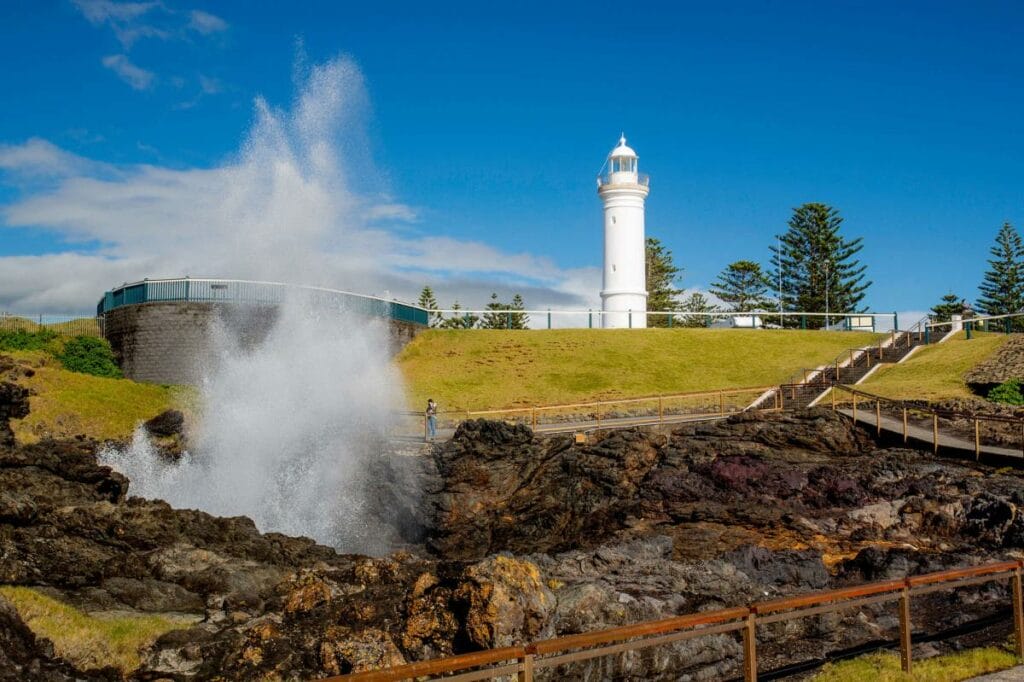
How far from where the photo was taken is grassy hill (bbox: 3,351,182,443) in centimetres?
2749

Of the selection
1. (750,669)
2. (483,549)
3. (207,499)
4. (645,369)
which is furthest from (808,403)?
(750,669)

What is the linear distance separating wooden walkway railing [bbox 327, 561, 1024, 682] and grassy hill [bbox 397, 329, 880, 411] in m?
29.5

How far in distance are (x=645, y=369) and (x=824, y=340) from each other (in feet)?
41.5

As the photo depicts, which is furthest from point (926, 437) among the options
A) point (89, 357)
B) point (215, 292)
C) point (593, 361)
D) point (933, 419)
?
point (89, 357)

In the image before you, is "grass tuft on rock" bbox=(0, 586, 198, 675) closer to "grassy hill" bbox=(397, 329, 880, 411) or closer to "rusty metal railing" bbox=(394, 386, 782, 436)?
"rusty metal railing" bbox=(394, 386, 782, 436)

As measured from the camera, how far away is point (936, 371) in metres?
36.6

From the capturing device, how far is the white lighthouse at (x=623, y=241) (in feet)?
191

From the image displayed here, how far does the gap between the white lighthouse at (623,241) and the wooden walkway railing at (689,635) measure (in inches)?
1929

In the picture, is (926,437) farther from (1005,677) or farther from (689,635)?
(689,635)

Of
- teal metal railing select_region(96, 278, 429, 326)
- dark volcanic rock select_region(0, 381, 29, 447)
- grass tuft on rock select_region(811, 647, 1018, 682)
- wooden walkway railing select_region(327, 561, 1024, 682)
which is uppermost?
teal metal railing select_region(96, 278, 429, 326)

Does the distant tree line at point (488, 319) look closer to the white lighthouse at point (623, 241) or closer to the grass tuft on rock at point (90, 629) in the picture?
the white lighthouse at point (623, 241)

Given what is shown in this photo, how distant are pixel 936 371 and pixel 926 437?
12058 millimetres

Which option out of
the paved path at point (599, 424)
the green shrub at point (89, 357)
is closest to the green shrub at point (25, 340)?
the green shrub at point (89, 357)

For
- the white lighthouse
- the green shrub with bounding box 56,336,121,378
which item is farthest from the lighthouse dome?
the green shrub with bounding box 56,336,121,378
